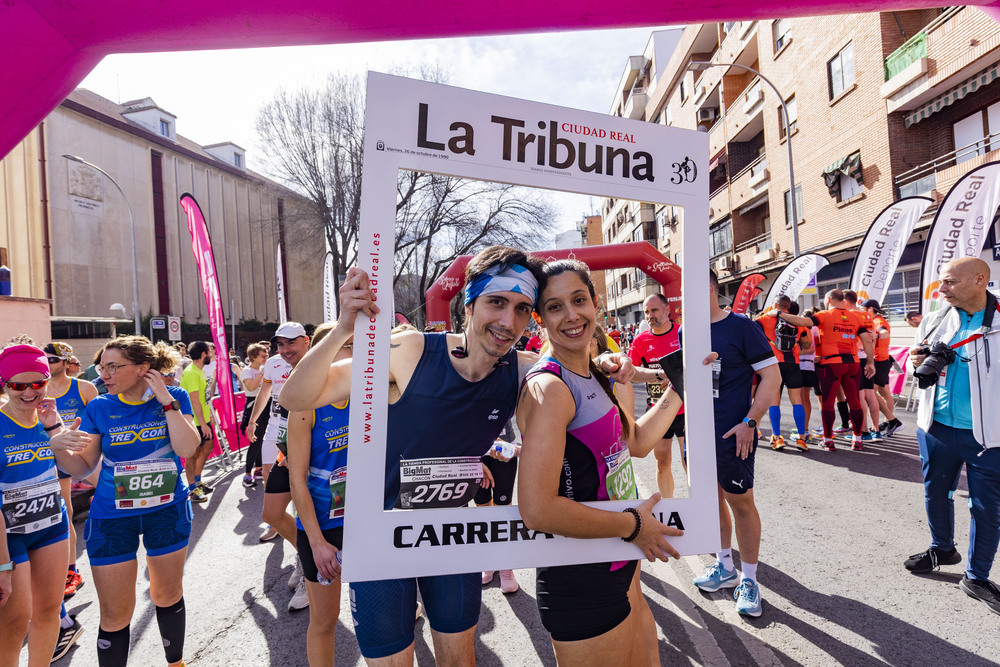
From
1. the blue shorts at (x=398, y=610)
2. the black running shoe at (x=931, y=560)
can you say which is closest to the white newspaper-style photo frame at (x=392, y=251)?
the blue shorts at (x=398, y=610)

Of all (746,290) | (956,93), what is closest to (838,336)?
(746,290)

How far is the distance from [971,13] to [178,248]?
3665 cm

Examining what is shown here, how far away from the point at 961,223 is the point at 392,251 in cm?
960

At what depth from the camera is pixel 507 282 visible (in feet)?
5.75

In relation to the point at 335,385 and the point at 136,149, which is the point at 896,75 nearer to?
the point at 335,385

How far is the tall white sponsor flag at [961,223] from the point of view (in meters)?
7.75

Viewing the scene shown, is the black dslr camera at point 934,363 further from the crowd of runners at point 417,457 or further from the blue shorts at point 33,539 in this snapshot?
the blue shorts at point 33,539

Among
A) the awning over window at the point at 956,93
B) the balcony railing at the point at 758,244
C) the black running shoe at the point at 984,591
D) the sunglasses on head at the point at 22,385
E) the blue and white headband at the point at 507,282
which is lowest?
the black running shoe at the point at 984,591

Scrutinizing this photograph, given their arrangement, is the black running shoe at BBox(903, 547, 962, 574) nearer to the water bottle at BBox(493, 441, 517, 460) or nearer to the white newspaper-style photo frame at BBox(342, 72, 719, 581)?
the water bottle at BBox(493, 441, 517, 460)

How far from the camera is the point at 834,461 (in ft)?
22.3

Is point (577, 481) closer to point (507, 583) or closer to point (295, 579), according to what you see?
point (507, 583)

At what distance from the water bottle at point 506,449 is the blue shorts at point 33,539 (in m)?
2.46

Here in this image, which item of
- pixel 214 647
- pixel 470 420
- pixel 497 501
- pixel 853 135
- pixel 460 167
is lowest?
pixel 214 647

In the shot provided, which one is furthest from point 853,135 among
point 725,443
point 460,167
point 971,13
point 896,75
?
point 460,167
